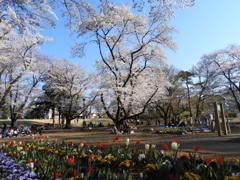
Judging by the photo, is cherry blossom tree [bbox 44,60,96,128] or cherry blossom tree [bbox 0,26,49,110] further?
cherry blossom tree [bbox 44,60,96,128]

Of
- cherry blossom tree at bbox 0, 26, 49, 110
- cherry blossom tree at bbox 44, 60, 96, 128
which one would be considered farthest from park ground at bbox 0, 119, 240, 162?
cherry blossom tree at bbox 44, 60, 96, 128

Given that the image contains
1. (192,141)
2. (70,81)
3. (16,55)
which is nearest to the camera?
(192,141)

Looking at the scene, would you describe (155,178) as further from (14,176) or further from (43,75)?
(43,75)

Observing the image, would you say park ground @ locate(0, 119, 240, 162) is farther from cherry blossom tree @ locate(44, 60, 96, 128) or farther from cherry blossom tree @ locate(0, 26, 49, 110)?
cherry blossom tree @ locate(44, 60, 96, 128)

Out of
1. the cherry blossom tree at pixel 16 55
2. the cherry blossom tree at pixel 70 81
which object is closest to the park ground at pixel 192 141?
the cherry blossom tree at pixel 16 55

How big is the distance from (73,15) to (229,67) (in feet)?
96.8

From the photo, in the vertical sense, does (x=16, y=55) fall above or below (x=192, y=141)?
above

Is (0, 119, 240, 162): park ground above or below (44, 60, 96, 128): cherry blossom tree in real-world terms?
below

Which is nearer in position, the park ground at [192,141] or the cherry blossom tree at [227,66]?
the park ground at [192,141]

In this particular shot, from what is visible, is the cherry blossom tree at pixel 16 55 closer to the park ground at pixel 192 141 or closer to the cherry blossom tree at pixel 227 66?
the park ground at pixel 192 141

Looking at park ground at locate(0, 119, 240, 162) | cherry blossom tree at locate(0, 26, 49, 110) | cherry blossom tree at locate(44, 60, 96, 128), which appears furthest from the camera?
cherry blossom tree at locate(44, 60, 96, 128)

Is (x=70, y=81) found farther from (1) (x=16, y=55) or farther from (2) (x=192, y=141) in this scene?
(2) (x=192, y=141)

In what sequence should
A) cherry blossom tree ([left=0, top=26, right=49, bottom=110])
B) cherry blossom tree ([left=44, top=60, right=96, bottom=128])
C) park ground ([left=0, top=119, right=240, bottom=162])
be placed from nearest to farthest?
park ground ([left=0, top=119, right=240, bottom=162]) → cherry blossom tree ([left=0, top=26, right=49, bottom=110]) → cherry blossom tree ([left=44, top=60, right=96, bottom=128])

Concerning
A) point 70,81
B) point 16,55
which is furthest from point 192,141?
point 70,81
